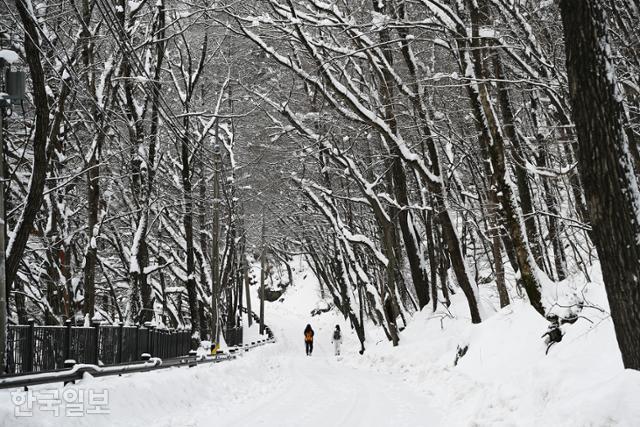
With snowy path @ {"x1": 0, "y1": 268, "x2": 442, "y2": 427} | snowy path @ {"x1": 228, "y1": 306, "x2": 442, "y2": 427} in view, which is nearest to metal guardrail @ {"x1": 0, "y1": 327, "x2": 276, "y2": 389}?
snowy path @ {"x1": 0, "y1": 268, "x2": 442, "y2": 427}

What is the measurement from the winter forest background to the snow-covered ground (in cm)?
67

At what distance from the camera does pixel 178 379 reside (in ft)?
39.2

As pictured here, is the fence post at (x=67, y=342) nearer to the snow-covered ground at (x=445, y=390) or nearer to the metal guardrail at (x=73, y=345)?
the metal guardrail at (x=73, y=345)

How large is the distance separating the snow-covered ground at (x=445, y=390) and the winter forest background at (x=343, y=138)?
2.19 feet

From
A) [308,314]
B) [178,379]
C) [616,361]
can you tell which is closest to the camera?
[616,361]

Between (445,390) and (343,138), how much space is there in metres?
12.5

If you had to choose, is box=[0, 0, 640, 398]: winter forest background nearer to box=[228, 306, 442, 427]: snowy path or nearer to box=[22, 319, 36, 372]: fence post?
box=[22, 319, 36, 372]: fence post

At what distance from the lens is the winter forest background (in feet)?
31.7

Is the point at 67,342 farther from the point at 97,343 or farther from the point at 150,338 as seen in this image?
the point at 150,338

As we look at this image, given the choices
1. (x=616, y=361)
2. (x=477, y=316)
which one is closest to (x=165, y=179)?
(x=477, y=316)

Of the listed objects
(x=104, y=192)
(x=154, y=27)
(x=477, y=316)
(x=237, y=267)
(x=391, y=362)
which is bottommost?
(x=391, y=362)

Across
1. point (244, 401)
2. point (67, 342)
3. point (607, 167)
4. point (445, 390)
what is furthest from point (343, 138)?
point (607, 167)

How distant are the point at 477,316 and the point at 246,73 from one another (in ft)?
47.6

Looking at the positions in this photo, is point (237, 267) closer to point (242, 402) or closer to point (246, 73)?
point (246, 73)
